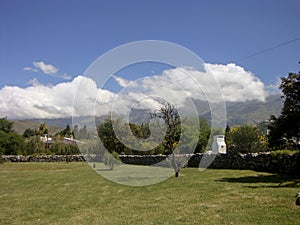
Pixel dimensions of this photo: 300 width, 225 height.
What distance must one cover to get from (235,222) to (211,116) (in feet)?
24.5

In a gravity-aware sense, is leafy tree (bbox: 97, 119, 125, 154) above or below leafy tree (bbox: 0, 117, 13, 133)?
below

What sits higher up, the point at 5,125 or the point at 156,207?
the point at 5,125

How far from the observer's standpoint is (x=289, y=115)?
Answer: 49.0 ft

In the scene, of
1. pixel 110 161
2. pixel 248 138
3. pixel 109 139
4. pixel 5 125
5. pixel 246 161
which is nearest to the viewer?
pixel 246 161

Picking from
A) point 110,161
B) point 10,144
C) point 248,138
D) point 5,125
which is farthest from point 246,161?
point 5,125

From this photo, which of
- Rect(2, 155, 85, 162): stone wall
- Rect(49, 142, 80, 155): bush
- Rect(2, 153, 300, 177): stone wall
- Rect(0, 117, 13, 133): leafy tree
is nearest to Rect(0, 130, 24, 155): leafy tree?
Rect(2, 155, 85, 162): stone wall

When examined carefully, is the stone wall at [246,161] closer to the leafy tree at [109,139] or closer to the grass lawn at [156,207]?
the leafy tree at [109,139]

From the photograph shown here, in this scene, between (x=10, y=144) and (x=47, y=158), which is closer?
(x=47, y=158)

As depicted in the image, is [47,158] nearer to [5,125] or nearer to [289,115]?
[5,125]

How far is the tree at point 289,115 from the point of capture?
14.9 meters

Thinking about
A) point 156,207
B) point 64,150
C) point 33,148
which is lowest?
point 156,207

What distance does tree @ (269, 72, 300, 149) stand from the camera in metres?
14.9

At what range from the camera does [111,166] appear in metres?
25.2

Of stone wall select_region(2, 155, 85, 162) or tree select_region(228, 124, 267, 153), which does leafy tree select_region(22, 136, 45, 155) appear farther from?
tree select_region(228, 124, 267, 153)
